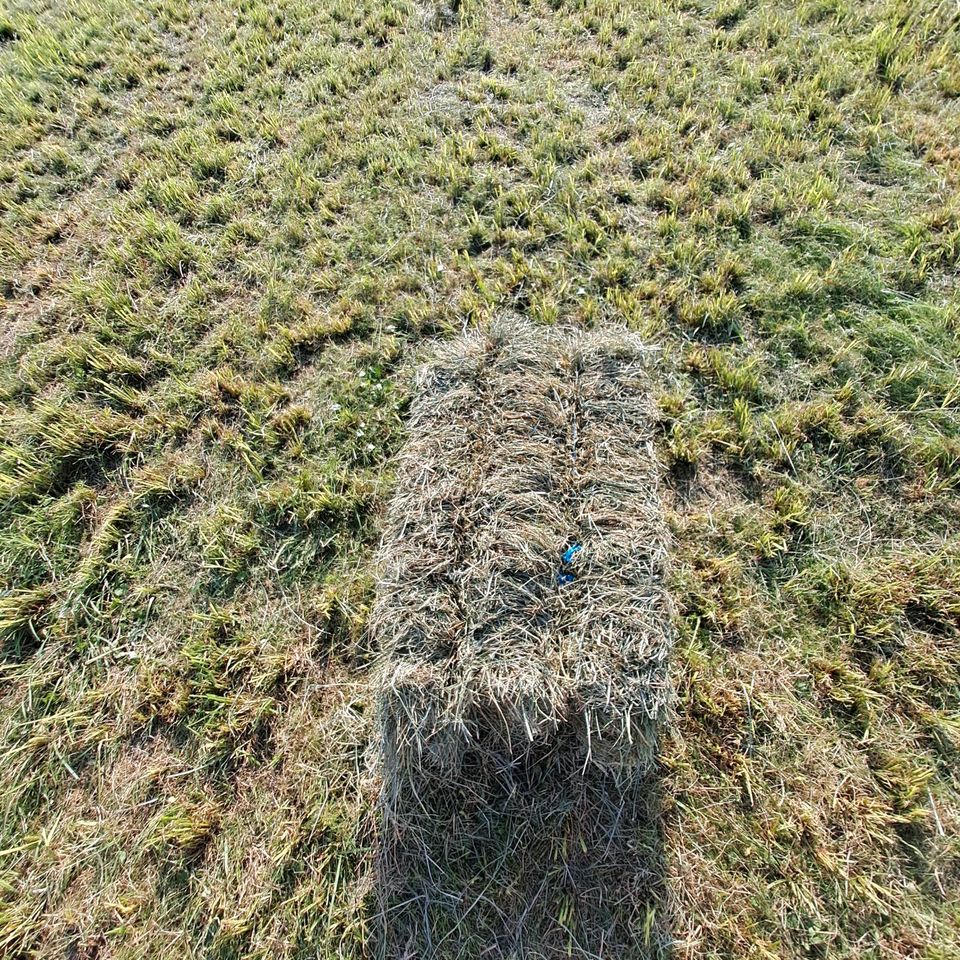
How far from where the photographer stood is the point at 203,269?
3941 mm

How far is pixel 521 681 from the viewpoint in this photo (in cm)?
182

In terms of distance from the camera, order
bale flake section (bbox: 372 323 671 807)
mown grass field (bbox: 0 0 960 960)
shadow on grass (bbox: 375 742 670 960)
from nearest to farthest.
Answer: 1. bale flake section (bbox: 372 323 671 807)
2. shadow on grass (bbox: 375 742 670 960)
3. mown grass field (bbox: 0 0 960 960)

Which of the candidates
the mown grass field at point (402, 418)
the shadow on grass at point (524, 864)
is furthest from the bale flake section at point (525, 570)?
the mown grass field at point (402, 418)

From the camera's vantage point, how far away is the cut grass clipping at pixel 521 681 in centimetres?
190

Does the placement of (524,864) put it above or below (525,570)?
below

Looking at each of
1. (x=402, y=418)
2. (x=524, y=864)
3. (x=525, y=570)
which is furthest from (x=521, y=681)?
(x=402, y=418)

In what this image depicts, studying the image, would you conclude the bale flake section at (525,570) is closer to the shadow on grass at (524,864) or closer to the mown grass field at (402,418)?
the shadow on grass at (524,864)

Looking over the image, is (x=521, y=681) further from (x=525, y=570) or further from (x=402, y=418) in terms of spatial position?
(x=402, y=418)

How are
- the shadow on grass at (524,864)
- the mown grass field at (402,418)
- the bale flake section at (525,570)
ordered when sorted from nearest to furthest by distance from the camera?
1. the bale flake section at (525,570)
2. the shadow on grass at (524,864)
3. the mown grass field at (402,418)

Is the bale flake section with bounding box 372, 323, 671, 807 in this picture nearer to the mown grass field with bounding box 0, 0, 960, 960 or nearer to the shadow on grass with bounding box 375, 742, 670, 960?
the shadow on grass with bounding box 375, 742, 670, 960

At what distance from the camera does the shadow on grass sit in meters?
2.01

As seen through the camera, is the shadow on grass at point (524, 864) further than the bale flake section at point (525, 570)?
Yes

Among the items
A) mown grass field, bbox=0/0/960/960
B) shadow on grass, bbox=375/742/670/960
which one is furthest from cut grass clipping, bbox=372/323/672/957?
mown grass field, bbox=0/0/960/960

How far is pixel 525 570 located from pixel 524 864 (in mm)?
1135
